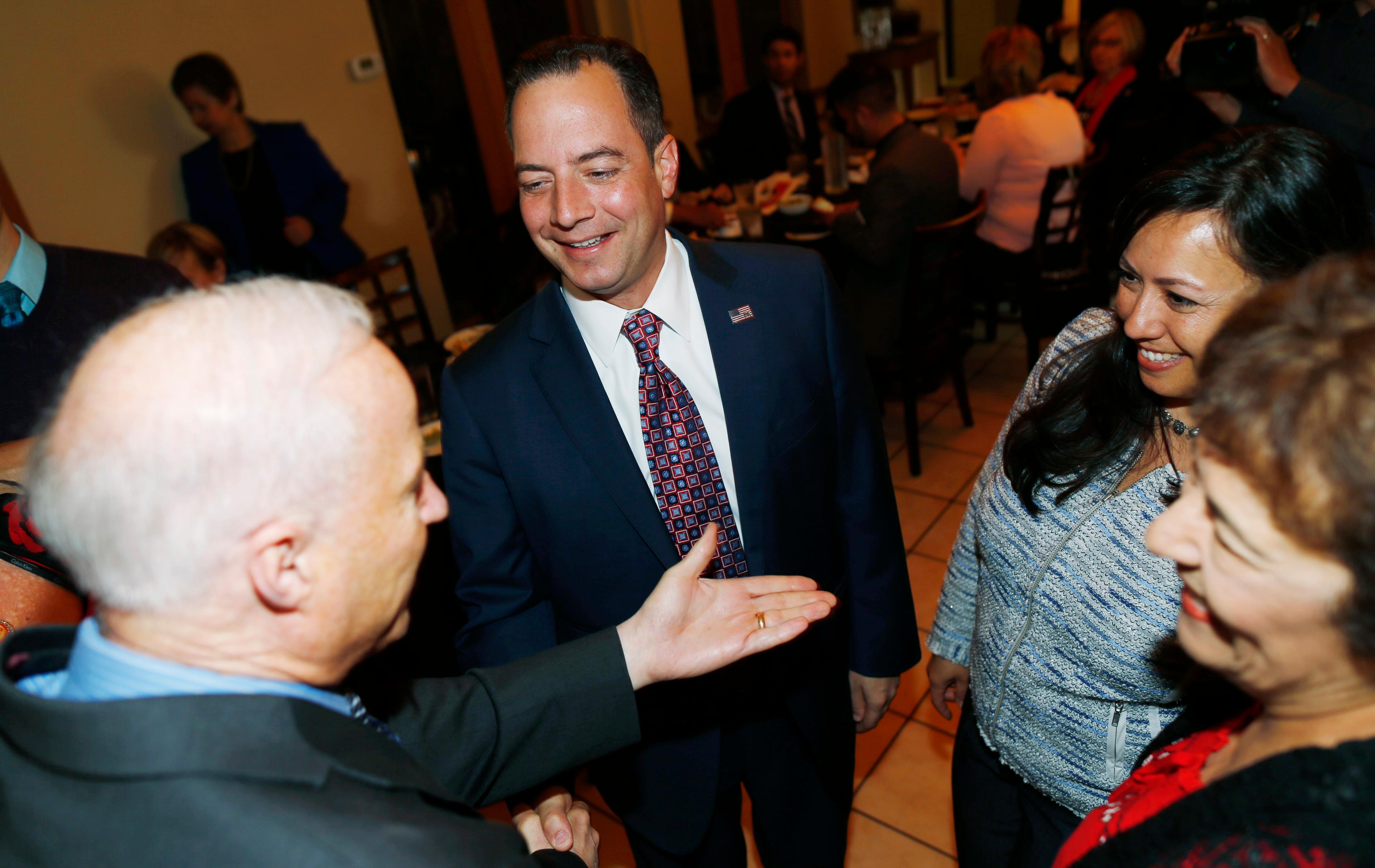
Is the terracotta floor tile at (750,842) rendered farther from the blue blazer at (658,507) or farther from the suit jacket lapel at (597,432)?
the suit jacket lapel at (597,432)

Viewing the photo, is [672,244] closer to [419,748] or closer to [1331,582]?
[419,748]

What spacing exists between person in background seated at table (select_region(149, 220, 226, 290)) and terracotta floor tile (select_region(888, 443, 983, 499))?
9.36 ft

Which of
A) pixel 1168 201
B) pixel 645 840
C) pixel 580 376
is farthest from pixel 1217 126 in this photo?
pixel 645 840

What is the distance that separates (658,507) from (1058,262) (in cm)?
333

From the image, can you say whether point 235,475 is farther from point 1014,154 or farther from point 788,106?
point 788,106

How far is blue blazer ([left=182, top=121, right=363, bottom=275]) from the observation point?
178 inches

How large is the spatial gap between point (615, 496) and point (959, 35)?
10793mm

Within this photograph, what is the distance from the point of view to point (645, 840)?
5.28ft

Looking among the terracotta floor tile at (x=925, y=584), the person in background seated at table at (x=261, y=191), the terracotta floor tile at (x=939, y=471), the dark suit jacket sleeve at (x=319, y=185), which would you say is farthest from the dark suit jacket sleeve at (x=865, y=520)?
the dark suit jacket sleeve at (x=319, y=185)

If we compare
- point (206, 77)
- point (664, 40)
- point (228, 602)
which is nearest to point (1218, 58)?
point (228, 602)

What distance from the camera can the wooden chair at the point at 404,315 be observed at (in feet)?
9.02

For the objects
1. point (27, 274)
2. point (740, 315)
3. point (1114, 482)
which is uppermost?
point (27, 274)

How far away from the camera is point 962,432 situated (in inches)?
158

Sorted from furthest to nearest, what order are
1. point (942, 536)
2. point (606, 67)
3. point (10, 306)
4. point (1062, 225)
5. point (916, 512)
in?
point (1062, 225) < point (916, 512) < point (942, 536) < point (10, 306) < point (606, 67)
